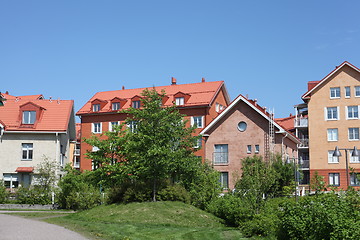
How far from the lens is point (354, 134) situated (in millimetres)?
54406

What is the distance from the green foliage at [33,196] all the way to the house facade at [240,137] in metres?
14.2

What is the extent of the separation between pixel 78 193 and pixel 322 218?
69.4 feet

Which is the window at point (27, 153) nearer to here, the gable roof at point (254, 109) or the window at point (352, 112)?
the gable roof at point (254, 109)

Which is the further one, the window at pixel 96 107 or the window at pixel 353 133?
the window at pixel 96 107

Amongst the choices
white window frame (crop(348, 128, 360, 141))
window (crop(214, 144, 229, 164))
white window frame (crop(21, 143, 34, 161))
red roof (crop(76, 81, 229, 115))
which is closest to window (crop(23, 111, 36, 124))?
white window frame (crop(21, 143, 34, 161))

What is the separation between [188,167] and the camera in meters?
30.7

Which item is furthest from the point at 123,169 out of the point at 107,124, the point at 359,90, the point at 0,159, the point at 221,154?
the point at 359,90

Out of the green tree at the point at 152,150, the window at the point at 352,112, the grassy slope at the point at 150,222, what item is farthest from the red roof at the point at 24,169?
the window at the point at 352,112

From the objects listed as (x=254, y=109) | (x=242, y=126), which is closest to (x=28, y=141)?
(x=242, y=126)

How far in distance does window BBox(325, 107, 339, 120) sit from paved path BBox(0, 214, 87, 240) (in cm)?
4044

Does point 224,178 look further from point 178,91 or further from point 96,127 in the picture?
point 96,127

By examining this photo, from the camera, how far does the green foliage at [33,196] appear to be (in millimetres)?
39500

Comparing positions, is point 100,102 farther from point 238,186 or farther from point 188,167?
point 238,186

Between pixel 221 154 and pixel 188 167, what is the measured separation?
50.7 feet
